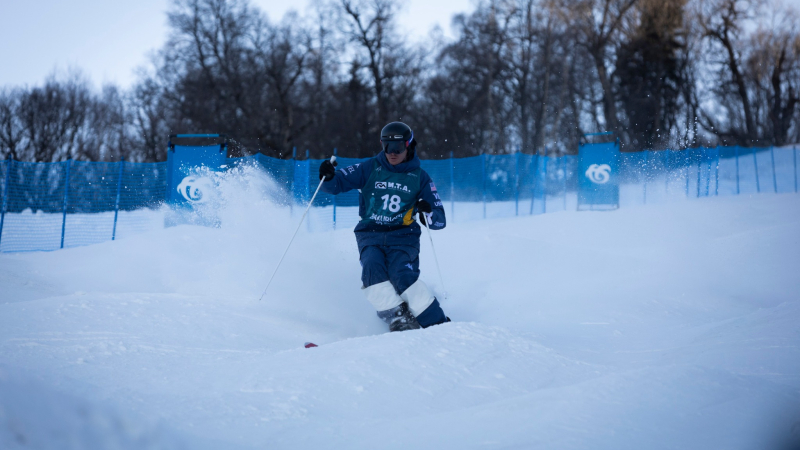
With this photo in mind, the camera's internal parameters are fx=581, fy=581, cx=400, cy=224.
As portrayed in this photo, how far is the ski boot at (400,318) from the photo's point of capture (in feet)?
15.5

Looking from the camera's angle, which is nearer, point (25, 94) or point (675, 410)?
point (675, 410)

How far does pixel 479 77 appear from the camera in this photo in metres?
25.4

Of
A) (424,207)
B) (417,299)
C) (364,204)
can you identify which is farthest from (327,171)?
(417,299)

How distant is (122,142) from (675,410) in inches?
1254

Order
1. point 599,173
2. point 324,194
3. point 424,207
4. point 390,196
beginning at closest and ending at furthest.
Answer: point 424,207 < point 390,196 < point 324,194 < point 599,173

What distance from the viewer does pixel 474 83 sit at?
2562 cm

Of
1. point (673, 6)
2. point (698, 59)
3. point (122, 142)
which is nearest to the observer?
point (673, 6)

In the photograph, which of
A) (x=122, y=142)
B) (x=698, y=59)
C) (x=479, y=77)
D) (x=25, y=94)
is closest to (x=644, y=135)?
(x=698, y=59)

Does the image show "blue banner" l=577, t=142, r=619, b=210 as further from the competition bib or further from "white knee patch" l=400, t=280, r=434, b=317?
"white knee patch" l=400, t=280, r=434, b=317

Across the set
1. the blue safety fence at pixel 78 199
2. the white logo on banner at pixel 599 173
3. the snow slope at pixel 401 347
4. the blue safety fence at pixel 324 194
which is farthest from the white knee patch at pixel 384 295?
the white logo on banner at pixel 599 173

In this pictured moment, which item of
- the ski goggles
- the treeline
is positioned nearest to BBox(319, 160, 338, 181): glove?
the ski goggles

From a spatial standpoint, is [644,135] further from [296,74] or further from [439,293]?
[439,293]

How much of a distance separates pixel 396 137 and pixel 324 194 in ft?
27.7

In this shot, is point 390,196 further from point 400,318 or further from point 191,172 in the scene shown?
point 191,172
